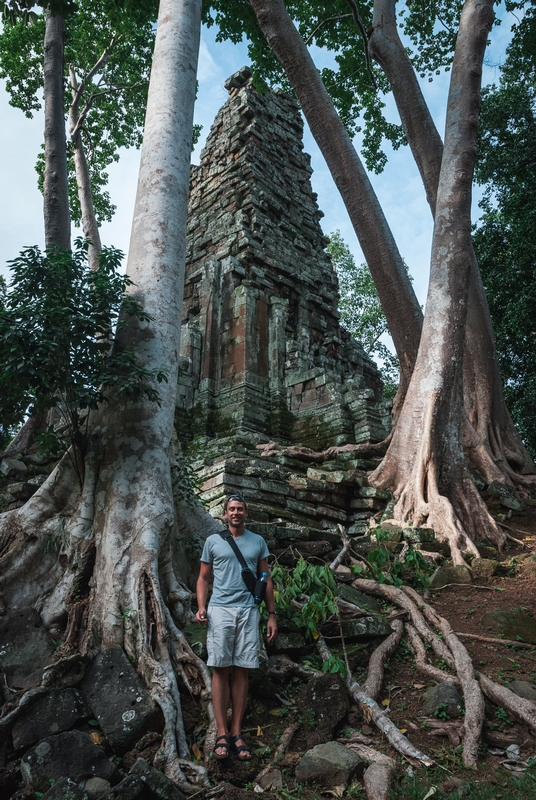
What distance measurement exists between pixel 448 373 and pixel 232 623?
4.51 metres

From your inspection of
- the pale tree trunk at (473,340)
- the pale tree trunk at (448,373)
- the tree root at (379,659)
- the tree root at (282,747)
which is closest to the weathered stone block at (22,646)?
the tree root at (282,747)

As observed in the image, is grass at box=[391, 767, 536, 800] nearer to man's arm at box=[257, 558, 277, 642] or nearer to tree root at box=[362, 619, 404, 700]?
tree root at box=[362, 619, 404, 700]

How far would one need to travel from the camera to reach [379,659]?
3568 mm

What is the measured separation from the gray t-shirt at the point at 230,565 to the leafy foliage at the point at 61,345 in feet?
3.99

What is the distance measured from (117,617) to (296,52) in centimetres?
830

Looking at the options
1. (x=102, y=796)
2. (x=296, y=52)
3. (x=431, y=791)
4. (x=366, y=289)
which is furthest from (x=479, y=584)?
(x=366, y=289)

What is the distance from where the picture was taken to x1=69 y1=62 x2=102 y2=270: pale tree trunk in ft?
41.7

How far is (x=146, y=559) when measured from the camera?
3549 millimetres

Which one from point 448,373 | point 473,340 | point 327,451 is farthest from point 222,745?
point 473,340

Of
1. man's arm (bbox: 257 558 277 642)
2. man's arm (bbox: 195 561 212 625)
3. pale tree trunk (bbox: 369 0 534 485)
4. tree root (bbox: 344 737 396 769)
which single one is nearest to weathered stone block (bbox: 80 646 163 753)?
man's arm (bbox: 195 561 212 625)

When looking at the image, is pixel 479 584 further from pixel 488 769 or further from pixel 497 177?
pixel 497 177

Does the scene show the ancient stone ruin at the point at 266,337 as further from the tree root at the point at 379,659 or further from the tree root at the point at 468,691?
the tree root at the point at 468,691

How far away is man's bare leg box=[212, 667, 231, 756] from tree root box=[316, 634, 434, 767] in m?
0.71

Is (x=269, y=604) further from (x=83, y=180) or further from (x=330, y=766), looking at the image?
(x=83, y=180)
